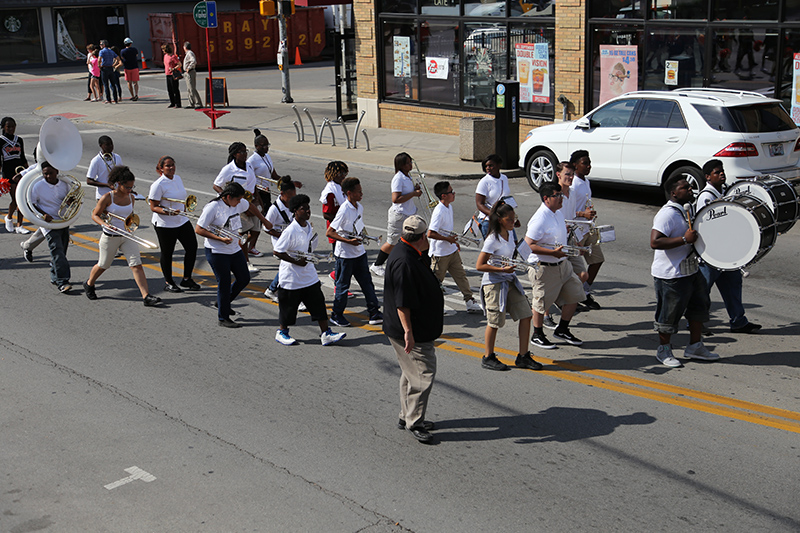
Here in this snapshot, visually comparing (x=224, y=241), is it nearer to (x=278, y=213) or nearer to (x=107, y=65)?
(x=278, y=213)

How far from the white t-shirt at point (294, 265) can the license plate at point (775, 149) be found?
8.60 m

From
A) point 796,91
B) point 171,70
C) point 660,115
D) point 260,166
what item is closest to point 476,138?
point 660,115

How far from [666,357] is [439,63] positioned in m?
16.2

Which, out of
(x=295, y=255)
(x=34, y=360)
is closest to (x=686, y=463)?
(x=295, y=255)

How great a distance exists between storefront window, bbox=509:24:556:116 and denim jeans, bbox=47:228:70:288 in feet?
41.5

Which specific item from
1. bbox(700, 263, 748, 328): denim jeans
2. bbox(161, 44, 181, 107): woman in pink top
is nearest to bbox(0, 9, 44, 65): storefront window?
bbox(161, 44, 181, 107): woman in pink top

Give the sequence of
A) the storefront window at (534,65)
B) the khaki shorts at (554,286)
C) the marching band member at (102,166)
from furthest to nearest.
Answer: the storefront window at (534,65) → the marching band member at (102,166) → the khaki shorts at (554,286)

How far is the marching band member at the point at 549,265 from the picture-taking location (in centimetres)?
853

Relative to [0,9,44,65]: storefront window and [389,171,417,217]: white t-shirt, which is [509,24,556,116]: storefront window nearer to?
[389,171,417,217]: white t-shirt

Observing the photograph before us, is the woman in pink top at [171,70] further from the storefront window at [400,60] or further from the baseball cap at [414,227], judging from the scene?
the baseball cap at [414,227]

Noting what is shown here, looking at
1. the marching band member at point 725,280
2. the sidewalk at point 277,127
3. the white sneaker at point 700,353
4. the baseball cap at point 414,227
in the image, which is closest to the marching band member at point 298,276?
the baseball cap at point 414,227

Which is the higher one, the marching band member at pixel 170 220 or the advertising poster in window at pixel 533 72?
the advertising poster in window at pixel 533 72

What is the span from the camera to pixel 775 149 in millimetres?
14141

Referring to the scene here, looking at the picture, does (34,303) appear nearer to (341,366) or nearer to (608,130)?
(341,366)
